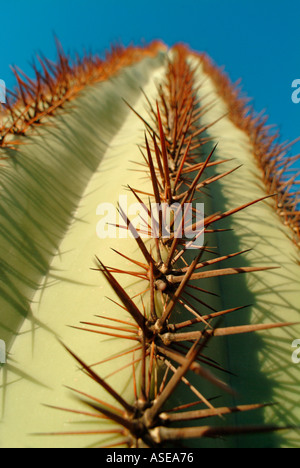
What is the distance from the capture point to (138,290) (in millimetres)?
806

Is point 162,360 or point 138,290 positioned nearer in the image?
point 162,360

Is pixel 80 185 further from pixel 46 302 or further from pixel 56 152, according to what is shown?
pixel 46 302

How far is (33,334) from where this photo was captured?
90 cm

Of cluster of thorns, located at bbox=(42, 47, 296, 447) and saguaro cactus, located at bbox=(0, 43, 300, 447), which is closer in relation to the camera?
cluster of thorns, located at bbox=(42, 47, 296, 447)

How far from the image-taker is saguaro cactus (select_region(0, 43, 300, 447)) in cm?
61

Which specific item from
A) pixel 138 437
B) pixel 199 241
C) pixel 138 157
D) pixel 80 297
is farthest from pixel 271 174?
pixel 138 437

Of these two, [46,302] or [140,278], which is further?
[46,302]

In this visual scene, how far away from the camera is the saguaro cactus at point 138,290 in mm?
613

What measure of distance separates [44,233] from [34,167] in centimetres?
29

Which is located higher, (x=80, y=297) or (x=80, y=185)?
(x=80, y=185)

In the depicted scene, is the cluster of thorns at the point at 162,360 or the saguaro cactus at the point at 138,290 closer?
the cluster of thorns at the point at 162,360
